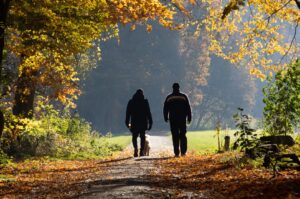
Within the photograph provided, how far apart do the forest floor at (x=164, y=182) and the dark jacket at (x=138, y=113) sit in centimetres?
346

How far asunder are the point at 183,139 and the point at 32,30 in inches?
218

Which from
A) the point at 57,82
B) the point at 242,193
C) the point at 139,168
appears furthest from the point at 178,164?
the point at 57,82

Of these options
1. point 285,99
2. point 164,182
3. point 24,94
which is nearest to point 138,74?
point 24,94

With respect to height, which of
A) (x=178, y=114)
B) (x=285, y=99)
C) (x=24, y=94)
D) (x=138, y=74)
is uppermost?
(x=138, y=74)

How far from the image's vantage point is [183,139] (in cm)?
1492

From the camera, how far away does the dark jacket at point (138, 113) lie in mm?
15969

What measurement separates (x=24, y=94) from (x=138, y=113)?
564cm

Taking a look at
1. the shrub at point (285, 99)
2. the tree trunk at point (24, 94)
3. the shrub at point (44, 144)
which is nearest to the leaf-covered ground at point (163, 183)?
the shrub at point (285, 99)

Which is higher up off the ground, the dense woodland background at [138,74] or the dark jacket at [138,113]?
the dense woodland background at [138,74]

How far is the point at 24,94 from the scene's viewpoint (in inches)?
755

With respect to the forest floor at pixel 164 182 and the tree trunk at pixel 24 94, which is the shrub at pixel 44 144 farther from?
the forest floor at pixel 164 182

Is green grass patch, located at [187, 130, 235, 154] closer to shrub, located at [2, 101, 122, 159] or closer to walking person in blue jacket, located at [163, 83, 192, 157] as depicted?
walking person in blue jacket, located at [163, 83, 192, 157]

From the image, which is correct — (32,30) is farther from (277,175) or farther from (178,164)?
(277,175)

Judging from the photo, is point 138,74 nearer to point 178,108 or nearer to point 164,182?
point 178,108
